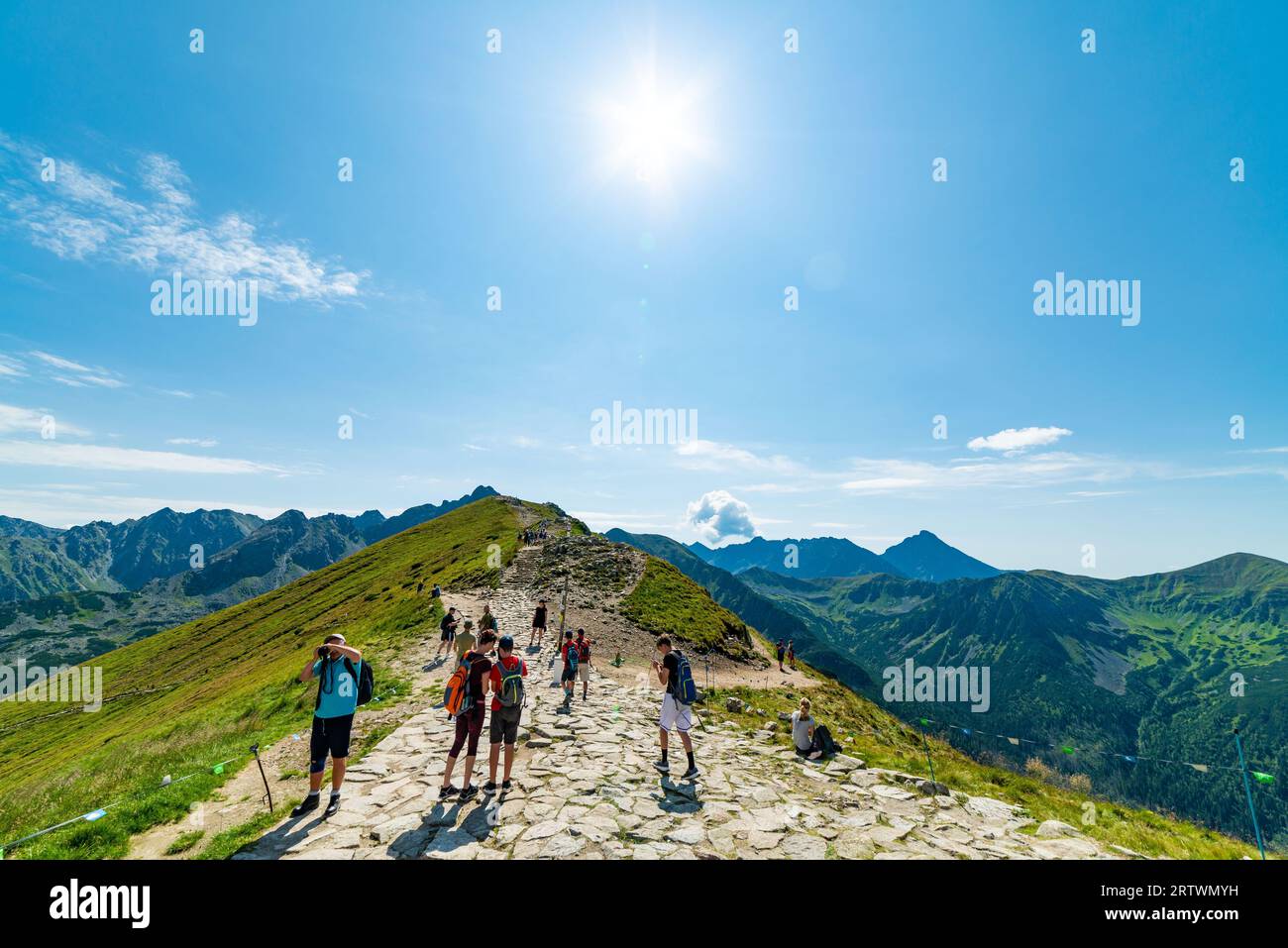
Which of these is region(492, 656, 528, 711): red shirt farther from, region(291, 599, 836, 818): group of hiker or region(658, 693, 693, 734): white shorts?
Answer: region(658, 693, 693, 734): white shorts

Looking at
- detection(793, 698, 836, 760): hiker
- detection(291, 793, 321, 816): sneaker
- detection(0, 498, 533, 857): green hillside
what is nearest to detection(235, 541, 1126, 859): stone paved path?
detection(291, 793, 321, 816): sneaker

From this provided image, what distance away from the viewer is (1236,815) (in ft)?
626

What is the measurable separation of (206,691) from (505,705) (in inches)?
1707

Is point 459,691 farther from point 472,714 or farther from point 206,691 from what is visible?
point 206,691

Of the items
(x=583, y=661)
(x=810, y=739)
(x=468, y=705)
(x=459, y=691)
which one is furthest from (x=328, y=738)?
(x=810, y=739)

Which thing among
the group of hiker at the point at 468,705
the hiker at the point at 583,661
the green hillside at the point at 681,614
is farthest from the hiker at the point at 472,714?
the green hillside at the point at 681,614

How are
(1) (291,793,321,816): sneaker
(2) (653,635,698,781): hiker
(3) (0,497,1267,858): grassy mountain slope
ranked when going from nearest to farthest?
(1) (291,793,321,816): sneaker, (3) (0,497,1267,858): grassy mountain slope, (2) (653,635,698,781): hiker

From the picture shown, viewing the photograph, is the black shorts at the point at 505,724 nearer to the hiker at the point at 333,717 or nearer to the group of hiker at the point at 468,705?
the group of hiker at the point at 468,705

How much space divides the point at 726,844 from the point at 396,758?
779 centimetres

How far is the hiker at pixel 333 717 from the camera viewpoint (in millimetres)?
8820

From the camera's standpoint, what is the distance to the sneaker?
8777mm

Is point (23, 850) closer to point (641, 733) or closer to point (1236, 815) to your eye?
point (641, 733)
